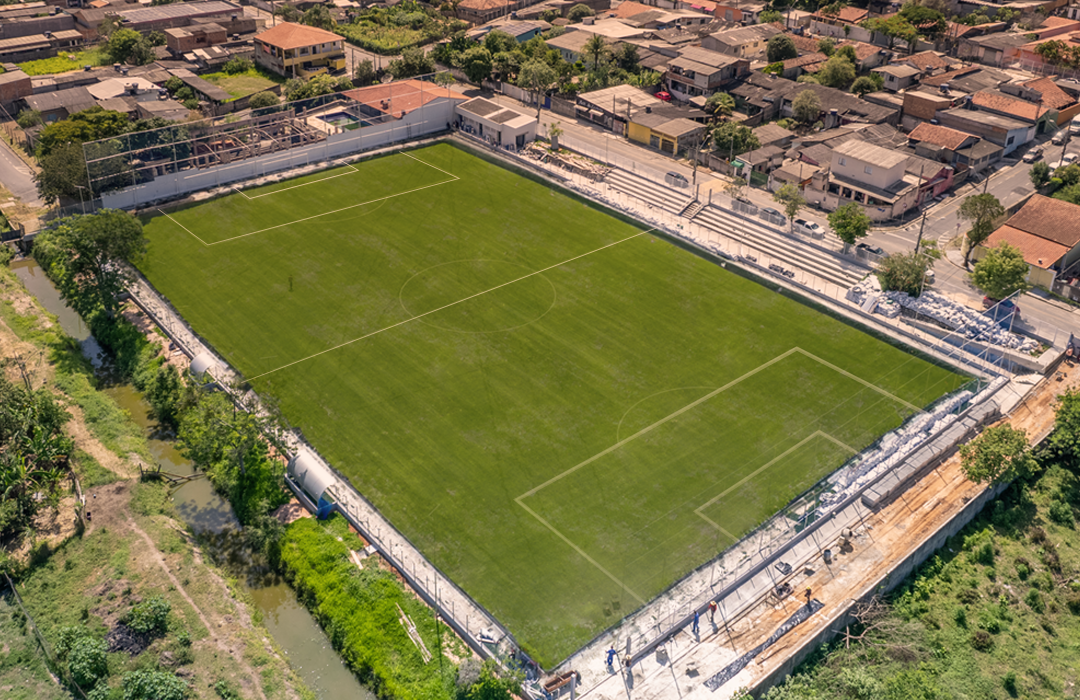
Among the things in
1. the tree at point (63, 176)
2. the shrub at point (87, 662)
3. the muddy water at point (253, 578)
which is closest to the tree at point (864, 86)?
the tree at point (63, 176)

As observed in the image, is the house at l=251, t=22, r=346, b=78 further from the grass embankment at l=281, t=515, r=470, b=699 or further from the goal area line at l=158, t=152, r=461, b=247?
the grass embankment at l=281, t=515, r=470, b=699

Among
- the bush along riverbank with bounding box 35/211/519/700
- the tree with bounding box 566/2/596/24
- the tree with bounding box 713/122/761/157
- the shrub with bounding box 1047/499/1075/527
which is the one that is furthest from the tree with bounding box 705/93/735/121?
the bush along riverbank with bounding box 35/211/519/700

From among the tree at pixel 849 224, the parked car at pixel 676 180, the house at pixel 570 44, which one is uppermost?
the house at pixel 570 44

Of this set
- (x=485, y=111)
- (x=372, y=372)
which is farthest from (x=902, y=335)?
(x=485, y=111)

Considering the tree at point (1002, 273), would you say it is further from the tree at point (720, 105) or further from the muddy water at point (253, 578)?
the muddy water at point (253, 578)

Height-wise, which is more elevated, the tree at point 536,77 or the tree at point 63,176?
the tree at point 536,77

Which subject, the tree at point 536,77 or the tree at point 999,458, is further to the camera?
the tree at point 536,77

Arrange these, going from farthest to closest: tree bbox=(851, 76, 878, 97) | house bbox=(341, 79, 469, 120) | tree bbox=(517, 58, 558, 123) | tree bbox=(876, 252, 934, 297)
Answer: tree bbox=(851, 76, 878, 97), tree bbox=(517, 58, 558, 123), house bbox=(341, 79, 469, 120), tree bbox=(876, 252, 934, 297)
